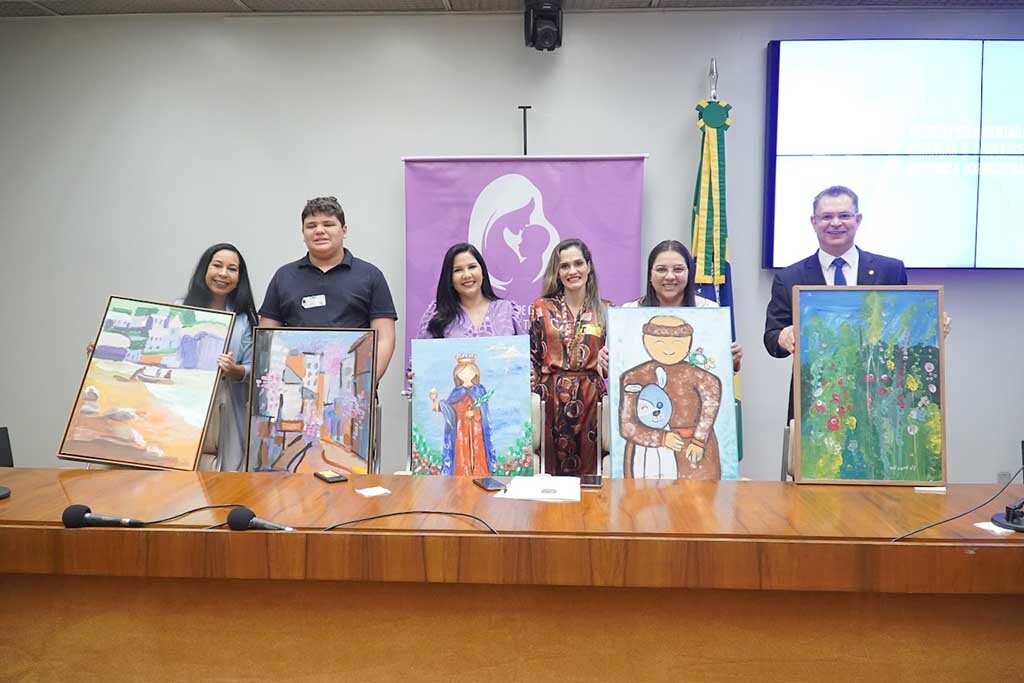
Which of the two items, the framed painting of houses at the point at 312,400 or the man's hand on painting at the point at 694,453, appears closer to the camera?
the man's hand on painting at the point at 694,453

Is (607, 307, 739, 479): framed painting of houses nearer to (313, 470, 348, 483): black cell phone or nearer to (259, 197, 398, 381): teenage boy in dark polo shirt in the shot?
(313, 470, 348, 483): black cell phone

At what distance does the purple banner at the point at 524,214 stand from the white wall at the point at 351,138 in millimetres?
171

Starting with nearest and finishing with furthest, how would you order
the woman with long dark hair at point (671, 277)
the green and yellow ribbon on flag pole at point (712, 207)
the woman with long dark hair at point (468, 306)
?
the woman with long dark hair at point (671, 277) < the woman with long dark hair at point (468, 306) < the green and yellow ribbon on flag pole at point (712, 207)

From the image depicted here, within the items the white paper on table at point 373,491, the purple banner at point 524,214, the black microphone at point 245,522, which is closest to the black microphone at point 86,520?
the black microphone at point 245,522

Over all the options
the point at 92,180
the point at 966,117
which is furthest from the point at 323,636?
the point at 966,117

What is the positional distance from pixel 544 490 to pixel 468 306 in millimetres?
1363

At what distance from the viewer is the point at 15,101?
4.24 meters

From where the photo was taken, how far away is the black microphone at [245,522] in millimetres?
1411

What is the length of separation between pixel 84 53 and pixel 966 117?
5059mm

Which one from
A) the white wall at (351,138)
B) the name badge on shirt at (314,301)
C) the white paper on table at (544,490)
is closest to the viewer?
the white paper on table at (544,490)

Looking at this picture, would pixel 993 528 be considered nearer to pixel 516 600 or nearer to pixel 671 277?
pixel 516 600

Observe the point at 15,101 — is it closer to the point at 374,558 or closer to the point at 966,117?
the point at 374,558

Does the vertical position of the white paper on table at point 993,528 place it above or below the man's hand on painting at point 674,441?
below

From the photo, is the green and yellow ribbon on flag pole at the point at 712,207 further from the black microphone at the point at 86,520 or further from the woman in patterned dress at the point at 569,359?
the black microphone at the point at 86,520
